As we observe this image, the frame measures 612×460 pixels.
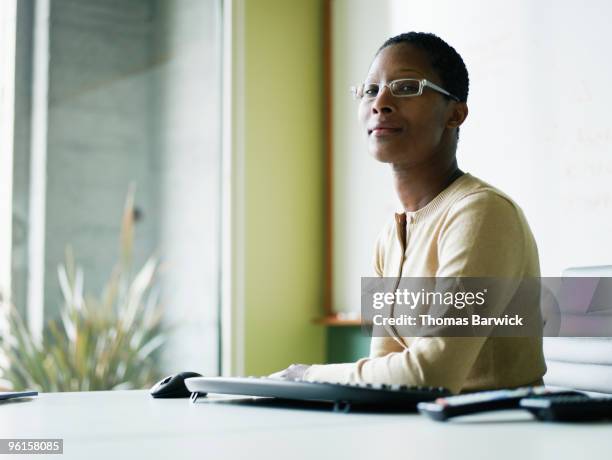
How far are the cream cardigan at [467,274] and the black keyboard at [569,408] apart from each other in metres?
0.28

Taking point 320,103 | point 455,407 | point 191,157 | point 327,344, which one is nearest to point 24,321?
point 191,157

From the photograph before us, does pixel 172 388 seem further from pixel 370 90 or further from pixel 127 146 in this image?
pixel 127 146

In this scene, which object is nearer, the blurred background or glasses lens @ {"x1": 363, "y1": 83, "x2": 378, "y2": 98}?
glasses lens @ {"x1": 363, "y1": 83, "x2": 378, "y2": 98}

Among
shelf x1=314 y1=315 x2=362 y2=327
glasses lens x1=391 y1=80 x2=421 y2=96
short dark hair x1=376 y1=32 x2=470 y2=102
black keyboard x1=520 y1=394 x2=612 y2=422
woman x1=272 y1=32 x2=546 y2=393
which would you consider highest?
short dark hair x1=376 y1=32 x2=470 y2=102

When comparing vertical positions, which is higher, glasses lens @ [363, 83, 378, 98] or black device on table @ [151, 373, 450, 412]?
glasses lens @ [363, 83, 378, 98]

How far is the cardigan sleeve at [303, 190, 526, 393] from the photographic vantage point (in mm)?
1224

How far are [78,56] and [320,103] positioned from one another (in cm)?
113

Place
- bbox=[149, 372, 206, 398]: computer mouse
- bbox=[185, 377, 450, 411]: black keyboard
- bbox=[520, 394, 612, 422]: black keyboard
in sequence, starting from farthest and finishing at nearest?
1. bbox=[149, 372, 206, 398]: computer mouse
2. bbox=[185, 377, 450, 411]: black keyboard
3. bbox=[520, 394, 612, 422]: black keyboard

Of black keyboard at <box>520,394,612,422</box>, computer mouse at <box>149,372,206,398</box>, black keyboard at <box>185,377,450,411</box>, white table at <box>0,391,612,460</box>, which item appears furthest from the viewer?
computer mouse at <box>149,372,206,398</box>

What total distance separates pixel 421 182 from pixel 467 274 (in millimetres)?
351

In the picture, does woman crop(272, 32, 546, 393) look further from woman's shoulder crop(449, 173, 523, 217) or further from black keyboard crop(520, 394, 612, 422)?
black keyboard crop(520, 394, 612, 422)

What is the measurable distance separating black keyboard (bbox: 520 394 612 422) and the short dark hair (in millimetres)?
858

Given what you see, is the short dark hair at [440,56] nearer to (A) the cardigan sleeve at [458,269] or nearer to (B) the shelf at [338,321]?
(A) the cardigan sleeve at [458,269]

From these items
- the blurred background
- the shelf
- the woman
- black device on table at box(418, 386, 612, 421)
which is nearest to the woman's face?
the woman
